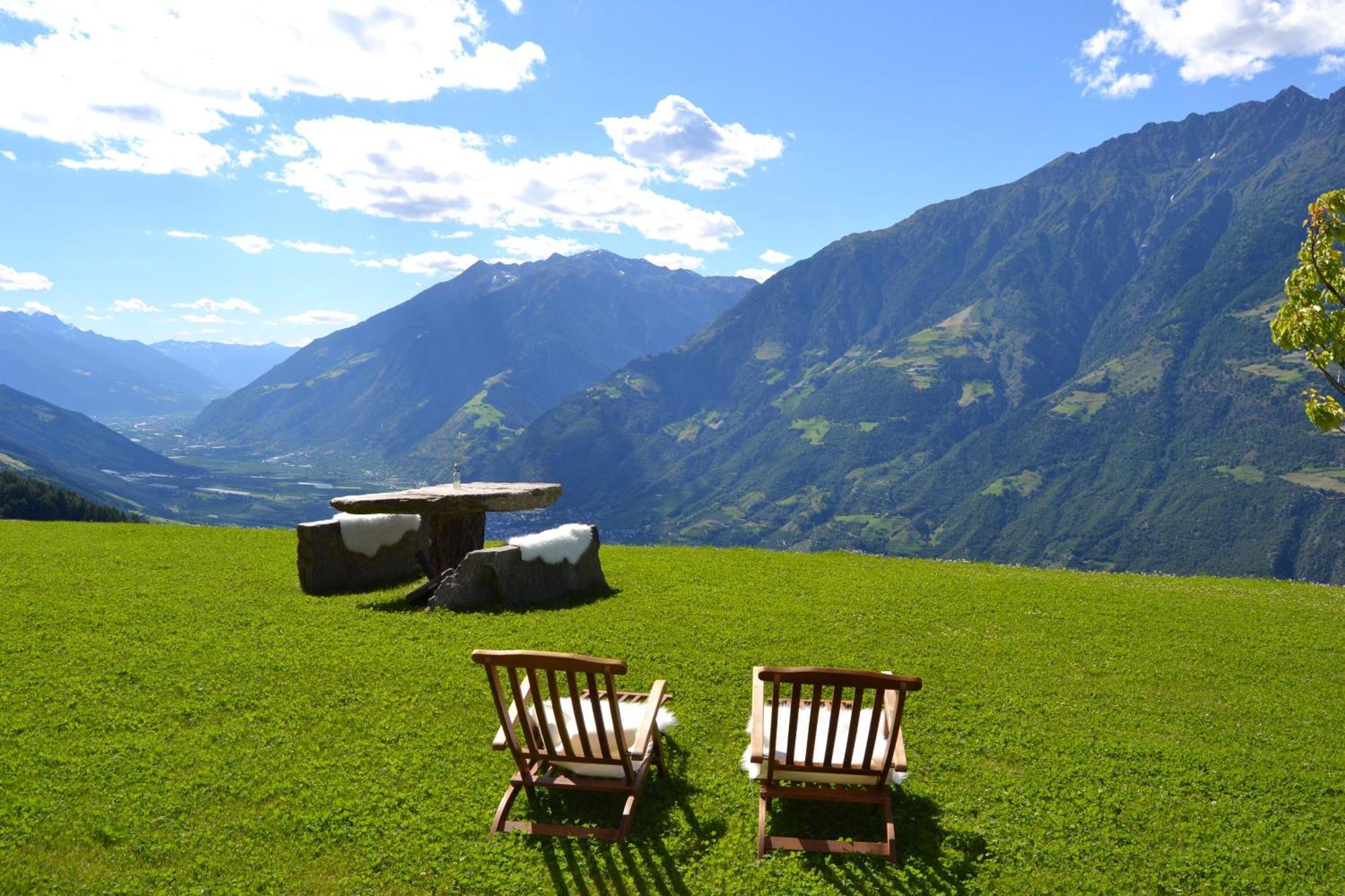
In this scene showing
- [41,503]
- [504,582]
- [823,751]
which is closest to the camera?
[823,751]

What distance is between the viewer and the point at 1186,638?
48.9 ft

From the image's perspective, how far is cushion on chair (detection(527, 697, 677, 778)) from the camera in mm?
7773

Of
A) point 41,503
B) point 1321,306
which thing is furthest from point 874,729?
point 41,503

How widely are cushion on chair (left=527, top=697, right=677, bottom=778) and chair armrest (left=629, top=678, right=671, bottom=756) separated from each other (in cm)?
6

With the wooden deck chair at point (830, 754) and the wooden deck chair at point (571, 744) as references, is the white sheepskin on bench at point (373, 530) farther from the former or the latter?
the wooden deck chair at point (830, 754)

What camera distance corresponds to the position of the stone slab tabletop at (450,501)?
651 inches

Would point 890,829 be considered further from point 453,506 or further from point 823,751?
point 453,506

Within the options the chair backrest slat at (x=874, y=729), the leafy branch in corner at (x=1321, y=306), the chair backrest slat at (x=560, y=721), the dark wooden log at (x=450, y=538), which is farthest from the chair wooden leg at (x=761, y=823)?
the leafy branch in corner at (x=1321, y=306)

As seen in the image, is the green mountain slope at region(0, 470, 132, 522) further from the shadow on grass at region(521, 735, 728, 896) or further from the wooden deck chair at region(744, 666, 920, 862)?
the wooden deck chair at region(744, 666, 920, 862)

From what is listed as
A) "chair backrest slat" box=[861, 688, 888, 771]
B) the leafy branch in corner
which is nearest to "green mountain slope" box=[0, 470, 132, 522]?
"chair backrest slat" box=[861, 688, 888, 771]

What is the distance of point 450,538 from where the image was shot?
1833 centimetres

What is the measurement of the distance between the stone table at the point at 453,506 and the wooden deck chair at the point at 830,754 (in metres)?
9.48

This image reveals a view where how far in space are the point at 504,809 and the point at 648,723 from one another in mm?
A: 1650

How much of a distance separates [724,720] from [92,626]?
11.2 m
